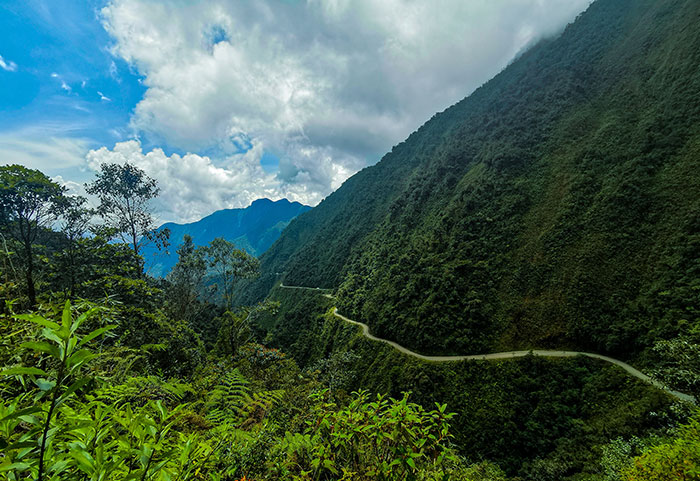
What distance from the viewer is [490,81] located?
9825 centimetres

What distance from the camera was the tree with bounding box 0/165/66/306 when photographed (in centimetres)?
899

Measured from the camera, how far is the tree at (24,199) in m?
8.99

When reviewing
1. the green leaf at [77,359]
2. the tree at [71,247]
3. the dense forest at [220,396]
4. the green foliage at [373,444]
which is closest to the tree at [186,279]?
the dense forest at [220,396]

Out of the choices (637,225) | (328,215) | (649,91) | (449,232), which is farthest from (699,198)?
(328,215)

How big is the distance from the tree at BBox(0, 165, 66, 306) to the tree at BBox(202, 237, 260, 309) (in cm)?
1402

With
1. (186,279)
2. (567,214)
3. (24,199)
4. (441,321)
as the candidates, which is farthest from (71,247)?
(567,214)

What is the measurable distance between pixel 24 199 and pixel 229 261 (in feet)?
52.3

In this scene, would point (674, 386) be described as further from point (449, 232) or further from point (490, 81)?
point (490, 81)

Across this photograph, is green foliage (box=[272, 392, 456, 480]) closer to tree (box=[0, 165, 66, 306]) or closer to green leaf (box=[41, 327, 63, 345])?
green leaf (box=[41, 327, 63, 345])

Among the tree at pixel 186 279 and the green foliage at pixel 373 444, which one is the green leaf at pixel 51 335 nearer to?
the green foliage at pixel 373 444

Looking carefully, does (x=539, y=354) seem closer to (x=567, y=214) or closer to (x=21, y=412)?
(x=567, y=214)

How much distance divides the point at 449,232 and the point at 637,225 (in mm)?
25635

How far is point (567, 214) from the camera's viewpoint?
37.8 m

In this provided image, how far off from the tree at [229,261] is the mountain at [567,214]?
26906mm
